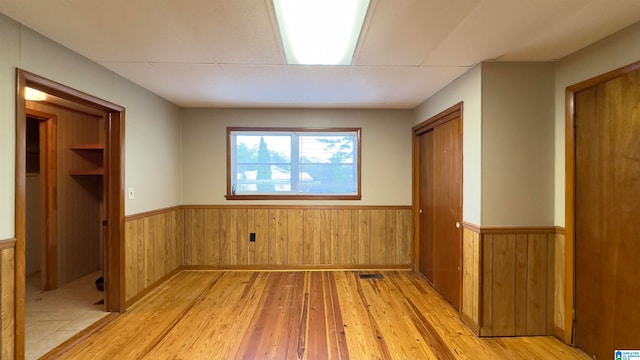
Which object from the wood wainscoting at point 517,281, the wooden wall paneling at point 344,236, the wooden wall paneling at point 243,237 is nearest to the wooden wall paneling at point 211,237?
the wooden wall paneling at point 243,237

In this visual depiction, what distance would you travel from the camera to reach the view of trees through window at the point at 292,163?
3.97 meters

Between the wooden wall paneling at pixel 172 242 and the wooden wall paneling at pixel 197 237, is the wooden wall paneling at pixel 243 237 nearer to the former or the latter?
the wooden wall paneling at pixel 197 237

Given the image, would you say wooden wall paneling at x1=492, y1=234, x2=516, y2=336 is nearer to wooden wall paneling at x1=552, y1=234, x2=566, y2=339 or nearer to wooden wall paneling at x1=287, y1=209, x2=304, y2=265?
wooden wall paneling at x1=552, y1=234, x2=566, y2=339

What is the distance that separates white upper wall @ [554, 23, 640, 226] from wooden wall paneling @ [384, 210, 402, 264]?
1.91m

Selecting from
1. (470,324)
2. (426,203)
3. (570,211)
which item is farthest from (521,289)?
(426,203)

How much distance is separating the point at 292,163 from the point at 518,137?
8.67 ft

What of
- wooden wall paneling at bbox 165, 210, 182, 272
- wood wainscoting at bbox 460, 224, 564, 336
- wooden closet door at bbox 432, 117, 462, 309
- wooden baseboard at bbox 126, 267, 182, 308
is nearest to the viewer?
wood wainscoting at bbox 460, 224, 564, 336

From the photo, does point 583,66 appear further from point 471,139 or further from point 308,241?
point 308,241

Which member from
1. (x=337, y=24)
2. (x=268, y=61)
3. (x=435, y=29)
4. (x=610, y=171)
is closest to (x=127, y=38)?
(x=268, y=61)

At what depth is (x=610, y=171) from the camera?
1910mm

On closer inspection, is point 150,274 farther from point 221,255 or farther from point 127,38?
point 127,38

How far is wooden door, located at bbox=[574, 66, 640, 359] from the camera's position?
1.78m

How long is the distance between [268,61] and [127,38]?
38.8 inches

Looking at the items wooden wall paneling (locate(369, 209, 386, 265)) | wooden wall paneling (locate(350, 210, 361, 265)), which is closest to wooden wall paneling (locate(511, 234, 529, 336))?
wooden wall paneling (locate(369, 209, 386, 265))
